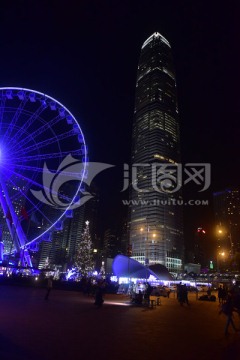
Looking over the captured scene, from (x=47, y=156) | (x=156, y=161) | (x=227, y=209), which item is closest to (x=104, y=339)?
(x=47, y=156)

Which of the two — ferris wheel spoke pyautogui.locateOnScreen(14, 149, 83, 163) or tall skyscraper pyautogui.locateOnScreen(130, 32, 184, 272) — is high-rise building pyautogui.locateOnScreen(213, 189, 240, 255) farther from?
ferris wheel spoke pyautogui.locateOnScreen(14, 149, 83, 163)

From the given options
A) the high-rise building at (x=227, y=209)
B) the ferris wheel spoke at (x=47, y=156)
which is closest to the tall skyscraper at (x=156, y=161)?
the high-rise building at (x=227, y=209)

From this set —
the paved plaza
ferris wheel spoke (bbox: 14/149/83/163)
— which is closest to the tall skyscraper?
ferris wheel spoke (bbox: 14/149/83/163)

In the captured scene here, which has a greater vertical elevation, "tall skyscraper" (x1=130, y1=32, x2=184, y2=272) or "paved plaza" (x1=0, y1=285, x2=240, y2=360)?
"tall skyscraper" (x1=130, y1=32, x2=184, y2=272)

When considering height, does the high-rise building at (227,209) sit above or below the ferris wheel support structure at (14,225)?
above

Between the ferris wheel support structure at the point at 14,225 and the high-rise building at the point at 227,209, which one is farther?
the high-rise building at the point at 227,209

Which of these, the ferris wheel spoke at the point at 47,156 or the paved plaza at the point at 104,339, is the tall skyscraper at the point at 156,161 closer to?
the ferris wheel spoke at the point at 47,156

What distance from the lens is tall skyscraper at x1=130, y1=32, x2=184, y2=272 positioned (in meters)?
125

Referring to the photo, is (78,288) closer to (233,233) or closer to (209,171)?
(209,171)

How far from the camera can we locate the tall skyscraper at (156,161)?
411 feet

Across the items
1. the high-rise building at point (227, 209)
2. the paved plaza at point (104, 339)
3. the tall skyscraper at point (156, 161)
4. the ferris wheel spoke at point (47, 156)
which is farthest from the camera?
the high-rise building at point (227, 209)

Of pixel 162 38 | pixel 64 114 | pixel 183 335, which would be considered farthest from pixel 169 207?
pixel 183 335

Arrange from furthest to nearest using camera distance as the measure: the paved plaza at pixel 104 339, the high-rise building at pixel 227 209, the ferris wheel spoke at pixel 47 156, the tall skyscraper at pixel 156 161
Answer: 1. the high-rise building at pixel 227 209
2. the tall skyscraper at pixel 156 161
3. the ferris wheel spoke at pixel 47 156
4. the paved plaza at pixel 104 339

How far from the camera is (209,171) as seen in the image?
6512 cm
